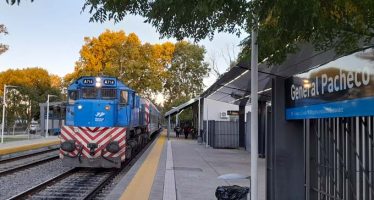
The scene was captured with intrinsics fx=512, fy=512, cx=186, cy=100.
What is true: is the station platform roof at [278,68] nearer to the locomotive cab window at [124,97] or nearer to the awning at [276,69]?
the awning at [276,69]

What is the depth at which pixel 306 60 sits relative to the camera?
9.80 meters

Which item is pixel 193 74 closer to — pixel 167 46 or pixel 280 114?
pixel 167 46

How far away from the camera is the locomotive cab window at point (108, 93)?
63.2ft

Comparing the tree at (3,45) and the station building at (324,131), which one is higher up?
the tree at (3,45)

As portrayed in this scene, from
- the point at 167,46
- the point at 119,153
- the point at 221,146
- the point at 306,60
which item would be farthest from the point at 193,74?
the point at 306,60

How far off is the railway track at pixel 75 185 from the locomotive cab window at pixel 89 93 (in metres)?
2.76

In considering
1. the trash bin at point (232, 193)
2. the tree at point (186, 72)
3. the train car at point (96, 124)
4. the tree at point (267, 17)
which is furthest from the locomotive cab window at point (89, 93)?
the tree at point (186, 72)

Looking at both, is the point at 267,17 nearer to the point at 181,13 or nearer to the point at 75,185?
the point at 181,13

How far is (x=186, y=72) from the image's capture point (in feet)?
234

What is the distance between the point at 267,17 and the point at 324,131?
8.27ft

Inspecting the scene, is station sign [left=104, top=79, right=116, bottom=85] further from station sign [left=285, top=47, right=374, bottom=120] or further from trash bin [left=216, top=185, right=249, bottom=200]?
station sign [left=285, top=47, right=374, bottom=120]

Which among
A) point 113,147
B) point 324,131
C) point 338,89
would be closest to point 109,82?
point 113,147

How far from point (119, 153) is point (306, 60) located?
9.94 meters

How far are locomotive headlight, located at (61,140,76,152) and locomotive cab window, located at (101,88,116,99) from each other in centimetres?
230
